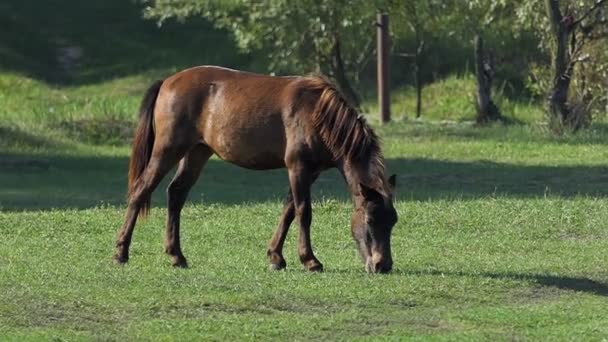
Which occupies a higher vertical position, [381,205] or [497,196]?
[381,205]

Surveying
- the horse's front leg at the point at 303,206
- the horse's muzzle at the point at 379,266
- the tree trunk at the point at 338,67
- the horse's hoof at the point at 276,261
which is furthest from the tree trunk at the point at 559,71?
the horse's muzzle at the point at 379,266

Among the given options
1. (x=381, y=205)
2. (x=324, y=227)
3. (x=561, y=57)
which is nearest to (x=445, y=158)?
(x=561, y=57)

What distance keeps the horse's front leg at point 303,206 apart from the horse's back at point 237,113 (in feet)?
0.89

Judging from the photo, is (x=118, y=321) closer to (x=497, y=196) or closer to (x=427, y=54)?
(x=497, y=196)

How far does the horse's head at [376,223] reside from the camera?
1193 centimetres

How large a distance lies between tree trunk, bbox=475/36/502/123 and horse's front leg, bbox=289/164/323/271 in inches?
666

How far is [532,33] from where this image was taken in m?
31.9

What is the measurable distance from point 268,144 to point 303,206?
2.04 ft

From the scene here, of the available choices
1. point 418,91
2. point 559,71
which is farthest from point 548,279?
point 418,91

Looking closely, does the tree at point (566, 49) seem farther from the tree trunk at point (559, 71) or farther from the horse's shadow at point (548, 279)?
the horse's shadow at point (548, 279)

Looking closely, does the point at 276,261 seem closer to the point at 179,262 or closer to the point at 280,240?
the point at 280,240

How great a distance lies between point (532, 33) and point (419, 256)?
18990mm

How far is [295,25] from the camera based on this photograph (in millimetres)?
28797

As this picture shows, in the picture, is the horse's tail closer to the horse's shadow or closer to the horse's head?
the horse's head
